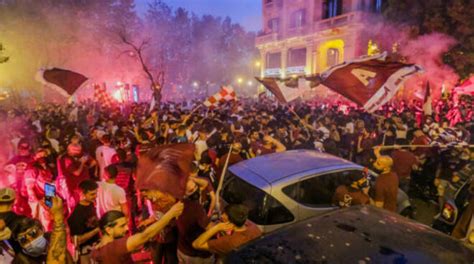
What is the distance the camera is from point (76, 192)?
17.2 ft

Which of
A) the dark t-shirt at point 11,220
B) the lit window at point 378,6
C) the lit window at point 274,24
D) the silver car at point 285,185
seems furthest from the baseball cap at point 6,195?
the lit window at point 274,24

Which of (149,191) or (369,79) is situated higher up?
(369,79)

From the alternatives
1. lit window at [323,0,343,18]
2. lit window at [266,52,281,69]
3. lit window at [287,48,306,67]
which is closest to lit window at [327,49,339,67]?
lit window at [287,48,306,67]

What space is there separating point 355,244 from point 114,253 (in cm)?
204

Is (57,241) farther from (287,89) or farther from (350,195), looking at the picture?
(287,89)

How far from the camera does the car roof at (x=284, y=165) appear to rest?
4531 millimetres

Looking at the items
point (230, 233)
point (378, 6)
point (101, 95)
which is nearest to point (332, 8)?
point (378, 6)

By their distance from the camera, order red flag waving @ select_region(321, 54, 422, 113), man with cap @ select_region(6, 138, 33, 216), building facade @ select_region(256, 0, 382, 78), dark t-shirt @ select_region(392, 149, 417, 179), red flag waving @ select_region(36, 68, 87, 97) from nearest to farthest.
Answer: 1. man with cap @ select_region(6, 138, 33, 216)
2. red flag waving @ select_region(321, 54, 422, 113)
3. dark t-shirt @ select_region(392, 149, 417, 179)
4. red flag waving @ select_region(36, 68, 87, 97)
5. building facade @ select_region(256, 0, 382, 78)

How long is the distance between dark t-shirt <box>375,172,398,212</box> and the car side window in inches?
14.9

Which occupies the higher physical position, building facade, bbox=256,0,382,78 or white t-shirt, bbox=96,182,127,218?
building facade, bbox=256,0,382,78

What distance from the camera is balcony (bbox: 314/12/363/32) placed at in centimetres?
2536

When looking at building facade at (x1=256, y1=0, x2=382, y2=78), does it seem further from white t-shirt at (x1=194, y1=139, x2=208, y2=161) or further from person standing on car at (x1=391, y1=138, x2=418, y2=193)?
white t-shirt at (x1=194, y1=139, x2=208, y2=161)

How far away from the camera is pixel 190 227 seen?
375cm

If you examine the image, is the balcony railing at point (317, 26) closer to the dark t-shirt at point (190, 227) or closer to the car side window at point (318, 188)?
the car side window at point (318, 188)
